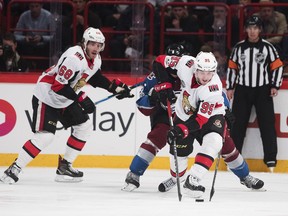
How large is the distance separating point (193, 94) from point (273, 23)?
2917 millimetres

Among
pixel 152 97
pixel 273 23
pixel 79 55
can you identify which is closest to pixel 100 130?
pixel 79 55

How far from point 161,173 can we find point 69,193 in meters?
1.92

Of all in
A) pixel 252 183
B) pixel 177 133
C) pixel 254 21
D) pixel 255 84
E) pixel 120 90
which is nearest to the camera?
pixel 177 133

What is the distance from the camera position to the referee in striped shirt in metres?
10.5

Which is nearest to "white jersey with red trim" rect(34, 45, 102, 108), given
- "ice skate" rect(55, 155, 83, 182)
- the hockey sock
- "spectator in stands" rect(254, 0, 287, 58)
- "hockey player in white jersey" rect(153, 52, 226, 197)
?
the hockey sock

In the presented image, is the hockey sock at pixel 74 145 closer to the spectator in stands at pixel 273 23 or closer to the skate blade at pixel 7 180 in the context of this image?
the skate blade at pixel 7 180

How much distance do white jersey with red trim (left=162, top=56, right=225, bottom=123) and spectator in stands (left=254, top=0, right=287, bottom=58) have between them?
8.15 feet

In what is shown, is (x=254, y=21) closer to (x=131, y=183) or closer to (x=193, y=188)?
(x=131, y=183)

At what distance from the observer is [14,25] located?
1142 centimetres

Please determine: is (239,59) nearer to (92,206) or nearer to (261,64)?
(261,64)

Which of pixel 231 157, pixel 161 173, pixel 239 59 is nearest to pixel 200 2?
pixel 239 59

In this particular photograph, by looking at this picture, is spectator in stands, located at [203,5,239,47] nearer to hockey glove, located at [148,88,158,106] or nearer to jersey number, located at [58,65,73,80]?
hockey glove, located at [148,88,158,106]

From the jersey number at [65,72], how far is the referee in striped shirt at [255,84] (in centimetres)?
206

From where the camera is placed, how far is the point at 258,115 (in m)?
10.6
